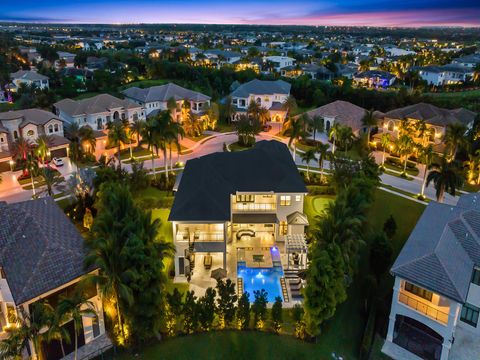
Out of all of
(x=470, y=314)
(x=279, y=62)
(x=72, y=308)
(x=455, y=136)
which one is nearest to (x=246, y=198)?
(x=470, y=314)

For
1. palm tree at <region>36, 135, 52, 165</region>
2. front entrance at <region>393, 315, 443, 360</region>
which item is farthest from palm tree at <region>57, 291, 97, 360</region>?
palm tree at <region>36, 135, 52, 165</region>

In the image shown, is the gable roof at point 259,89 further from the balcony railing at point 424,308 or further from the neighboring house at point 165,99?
the balcony railing at point 424,308

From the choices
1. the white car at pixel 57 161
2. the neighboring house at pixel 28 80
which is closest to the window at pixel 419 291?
the white car at pixel 57 161

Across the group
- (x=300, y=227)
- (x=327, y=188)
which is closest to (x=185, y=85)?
(x=327, y=188)

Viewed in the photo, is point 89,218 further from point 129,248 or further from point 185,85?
point 185,85

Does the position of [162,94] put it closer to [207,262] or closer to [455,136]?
[455,136]

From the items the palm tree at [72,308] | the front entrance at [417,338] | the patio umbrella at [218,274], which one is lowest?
the front entrance at [417,338]

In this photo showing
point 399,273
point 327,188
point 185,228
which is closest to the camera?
point 399,273
